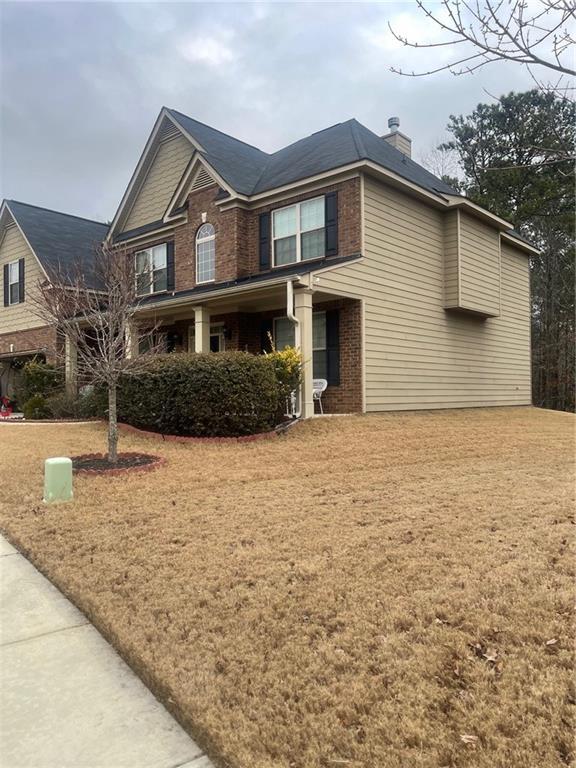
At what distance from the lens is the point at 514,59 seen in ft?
8.38

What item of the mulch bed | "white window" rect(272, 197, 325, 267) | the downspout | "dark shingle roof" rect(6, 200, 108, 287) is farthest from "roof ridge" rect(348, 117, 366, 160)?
"dark shingle roof" rect(6, 200, 108, 287)

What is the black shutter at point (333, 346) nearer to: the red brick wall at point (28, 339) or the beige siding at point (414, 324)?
the beige siding at point (414, 324)

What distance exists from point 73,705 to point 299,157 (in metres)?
15.0

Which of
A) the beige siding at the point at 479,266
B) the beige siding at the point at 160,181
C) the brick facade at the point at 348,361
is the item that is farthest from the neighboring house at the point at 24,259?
the beige siding at the point at 479,266

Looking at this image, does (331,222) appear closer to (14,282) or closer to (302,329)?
(302,329)

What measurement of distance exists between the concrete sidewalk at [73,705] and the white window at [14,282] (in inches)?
807

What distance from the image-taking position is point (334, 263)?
11953 mm

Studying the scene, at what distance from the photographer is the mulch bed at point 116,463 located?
22.1ft

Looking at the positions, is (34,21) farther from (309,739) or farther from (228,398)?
(309,739)

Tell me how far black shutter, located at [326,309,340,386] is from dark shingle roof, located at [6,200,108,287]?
10.1 metres

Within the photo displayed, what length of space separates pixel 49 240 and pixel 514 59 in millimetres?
21272

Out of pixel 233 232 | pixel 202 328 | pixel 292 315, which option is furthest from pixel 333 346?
pixel 233 232

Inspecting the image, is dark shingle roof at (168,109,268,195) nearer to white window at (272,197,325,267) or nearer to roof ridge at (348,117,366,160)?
white window at (272,197,325,267)

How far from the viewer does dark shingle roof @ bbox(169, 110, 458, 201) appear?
13.3 m
